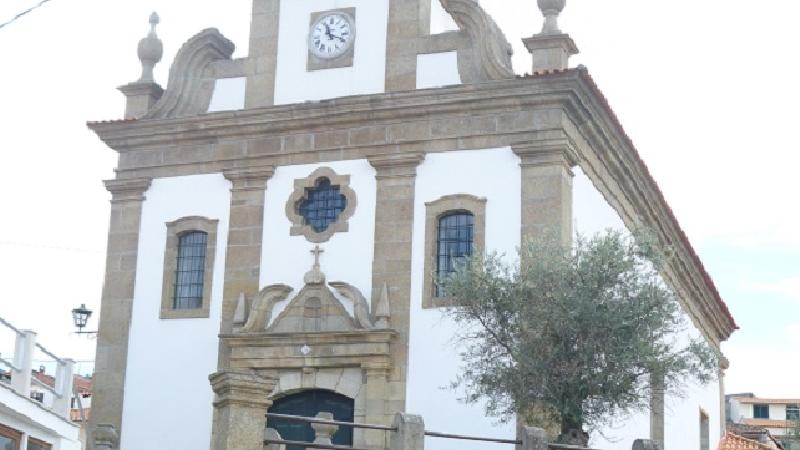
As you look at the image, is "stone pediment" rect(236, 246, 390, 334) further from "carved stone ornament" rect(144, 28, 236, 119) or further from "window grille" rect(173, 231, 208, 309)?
"carved stone ornament" rect(144, 28, 236, 119)

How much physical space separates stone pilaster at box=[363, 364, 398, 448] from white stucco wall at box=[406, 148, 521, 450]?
36cm

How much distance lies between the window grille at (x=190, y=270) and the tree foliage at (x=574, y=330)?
5.18 metres

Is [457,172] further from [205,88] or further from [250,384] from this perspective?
[250,384]

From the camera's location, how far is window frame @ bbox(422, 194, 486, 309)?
19859 millimetres

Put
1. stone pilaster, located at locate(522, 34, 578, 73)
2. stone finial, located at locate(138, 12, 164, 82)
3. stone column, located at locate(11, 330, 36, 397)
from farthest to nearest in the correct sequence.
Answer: stone finial, located at locate(138, 12, 164, 82) < stone pilaster, located at locate(522, 34, 578, 73) < stone column, located at locate(11, 330, 36, 397)

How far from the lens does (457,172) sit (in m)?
20.3

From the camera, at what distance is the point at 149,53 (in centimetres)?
2308

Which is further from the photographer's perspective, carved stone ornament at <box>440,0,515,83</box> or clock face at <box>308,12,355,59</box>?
clock face at <box>308,12,355,59</box>

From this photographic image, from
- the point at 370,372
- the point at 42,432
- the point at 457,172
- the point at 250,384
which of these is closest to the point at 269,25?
the point at 457,172

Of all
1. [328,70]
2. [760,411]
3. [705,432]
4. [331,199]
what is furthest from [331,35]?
[760,411]

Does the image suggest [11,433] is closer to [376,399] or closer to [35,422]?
[35,422]

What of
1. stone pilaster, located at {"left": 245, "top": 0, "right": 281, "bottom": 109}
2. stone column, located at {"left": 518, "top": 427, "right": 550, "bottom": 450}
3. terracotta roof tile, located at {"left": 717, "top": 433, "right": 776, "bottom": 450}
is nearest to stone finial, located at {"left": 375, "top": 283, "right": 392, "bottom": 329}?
stone pilaster, located at {"left": 245, "top": 0, "right": 281, "bottom": 109}

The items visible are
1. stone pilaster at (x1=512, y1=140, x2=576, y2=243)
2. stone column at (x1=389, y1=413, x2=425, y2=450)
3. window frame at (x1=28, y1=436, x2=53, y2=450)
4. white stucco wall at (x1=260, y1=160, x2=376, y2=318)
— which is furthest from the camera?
white stucco wall at (x1=260, y1=160, x2=376, y2=318)

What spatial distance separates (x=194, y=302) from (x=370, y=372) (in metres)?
3.46
